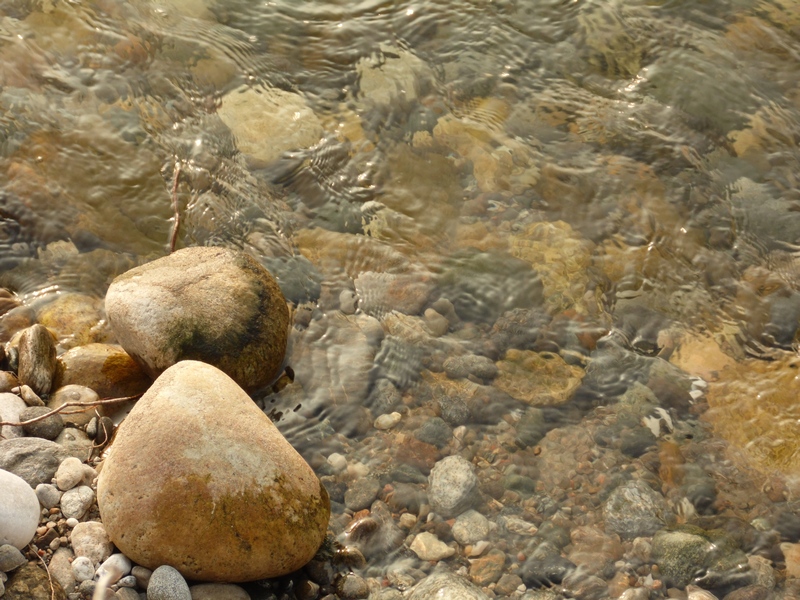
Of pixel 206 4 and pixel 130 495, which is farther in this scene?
pixel 206 4

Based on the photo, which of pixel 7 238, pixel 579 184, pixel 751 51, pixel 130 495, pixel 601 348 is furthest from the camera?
pixel 751 51

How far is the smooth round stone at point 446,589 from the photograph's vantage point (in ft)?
9.71

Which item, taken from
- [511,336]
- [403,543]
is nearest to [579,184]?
[511,336]

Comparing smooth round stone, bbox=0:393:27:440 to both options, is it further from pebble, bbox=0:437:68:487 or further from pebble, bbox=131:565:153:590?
pebble, bbox=131:565:153:590

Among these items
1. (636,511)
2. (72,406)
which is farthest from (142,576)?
(636,511)

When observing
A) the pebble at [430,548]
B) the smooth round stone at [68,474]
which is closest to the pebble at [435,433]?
the pebble at [430,548]

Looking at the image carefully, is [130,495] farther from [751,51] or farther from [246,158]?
[751,51]

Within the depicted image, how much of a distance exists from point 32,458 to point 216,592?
3.23 feet

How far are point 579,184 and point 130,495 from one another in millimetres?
3171

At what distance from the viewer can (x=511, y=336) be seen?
3.98 meters

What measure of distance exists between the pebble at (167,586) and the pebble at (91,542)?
0.80ft

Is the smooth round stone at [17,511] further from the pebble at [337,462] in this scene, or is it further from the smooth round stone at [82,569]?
the pebble at [337,462]

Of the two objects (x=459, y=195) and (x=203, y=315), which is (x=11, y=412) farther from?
(x=459, y=195)

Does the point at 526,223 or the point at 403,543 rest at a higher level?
the point at 526,223
